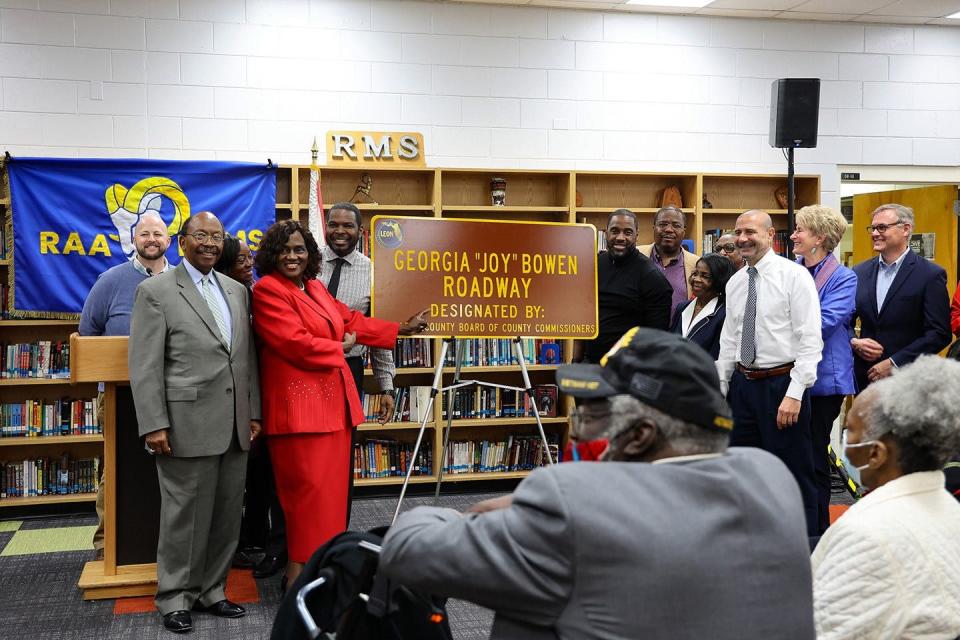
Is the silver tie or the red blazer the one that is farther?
the silver tie

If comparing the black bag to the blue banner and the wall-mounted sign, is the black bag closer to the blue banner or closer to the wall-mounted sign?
the blue banner

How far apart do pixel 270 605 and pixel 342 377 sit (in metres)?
0.97

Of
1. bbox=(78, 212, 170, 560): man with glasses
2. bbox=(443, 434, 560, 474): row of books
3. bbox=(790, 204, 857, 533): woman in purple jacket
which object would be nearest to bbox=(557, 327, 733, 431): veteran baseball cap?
bbox=(790, 204, 857, 533): woman in purple jacket

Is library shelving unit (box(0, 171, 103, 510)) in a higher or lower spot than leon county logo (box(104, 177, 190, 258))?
lower

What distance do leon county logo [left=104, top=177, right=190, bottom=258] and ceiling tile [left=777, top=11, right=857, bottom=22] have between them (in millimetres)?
4237

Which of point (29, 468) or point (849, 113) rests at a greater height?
point (849, 113)

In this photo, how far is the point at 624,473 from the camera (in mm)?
1188

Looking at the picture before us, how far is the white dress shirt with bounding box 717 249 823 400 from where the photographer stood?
3.60 meters

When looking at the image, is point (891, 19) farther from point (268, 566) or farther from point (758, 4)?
point (268, 566)

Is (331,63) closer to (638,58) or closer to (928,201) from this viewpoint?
(638,58)

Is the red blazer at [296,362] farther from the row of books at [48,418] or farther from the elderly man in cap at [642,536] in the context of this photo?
the row of books at [48,418]

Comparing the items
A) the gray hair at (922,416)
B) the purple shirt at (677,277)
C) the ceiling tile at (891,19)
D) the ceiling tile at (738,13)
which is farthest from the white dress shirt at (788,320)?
the ceiling tile at (891,19)

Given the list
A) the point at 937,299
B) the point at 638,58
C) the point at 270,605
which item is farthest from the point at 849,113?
the point at 270,605

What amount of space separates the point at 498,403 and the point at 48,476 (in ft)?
8.95
